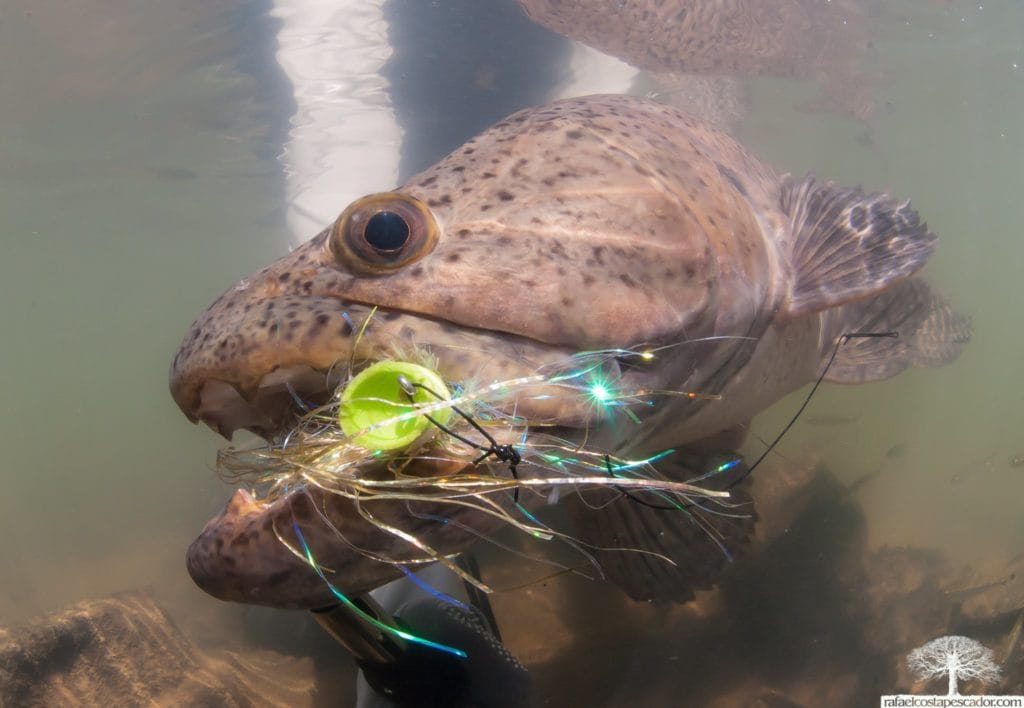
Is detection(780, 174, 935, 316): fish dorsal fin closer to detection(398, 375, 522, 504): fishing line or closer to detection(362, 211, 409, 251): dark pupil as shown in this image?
detection(362, 211, 409, 251): dark pupil

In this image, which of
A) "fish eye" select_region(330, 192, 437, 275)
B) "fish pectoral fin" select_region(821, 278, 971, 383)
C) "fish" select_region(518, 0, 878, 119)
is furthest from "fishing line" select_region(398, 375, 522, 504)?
"fish" select_region(518, 0, 878, 119)

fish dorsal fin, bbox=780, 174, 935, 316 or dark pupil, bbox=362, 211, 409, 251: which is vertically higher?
dark pupil, bbox=362, 211, 409, 251

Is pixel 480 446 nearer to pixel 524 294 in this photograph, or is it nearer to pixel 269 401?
pixel 524 294

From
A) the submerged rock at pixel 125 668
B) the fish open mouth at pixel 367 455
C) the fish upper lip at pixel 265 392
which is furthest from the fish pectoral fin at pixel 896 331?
the submerged rock at pixel 125 668

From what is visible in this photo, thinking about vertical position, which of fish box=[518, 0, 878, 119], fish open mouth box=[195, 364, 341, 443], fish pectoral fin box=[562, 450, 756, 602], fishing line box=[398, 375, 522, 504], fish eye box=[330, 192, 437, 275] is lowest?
fish pectoral fin box=[562, 450, 756, 602]

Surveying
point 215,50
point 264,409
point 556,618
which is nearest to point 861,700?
point 556,618
